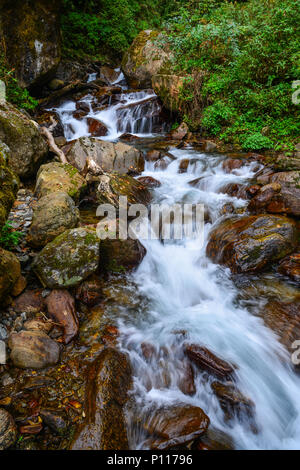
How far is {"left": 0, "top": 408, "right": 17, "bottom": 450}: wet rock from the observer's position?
2080 mm

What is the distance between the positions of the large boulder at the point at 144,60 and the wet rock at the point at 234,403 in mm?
12498

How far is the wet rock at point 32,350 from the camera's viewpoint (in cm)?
270

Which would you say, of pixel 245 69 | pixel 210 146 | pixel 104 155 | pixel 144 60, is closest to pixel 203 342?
pixel 104 155

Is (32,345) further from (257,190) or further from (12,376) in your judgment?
(257,190)

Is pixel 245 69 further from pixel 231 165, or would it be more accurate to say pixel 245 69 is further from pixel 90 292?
pixel 90 292

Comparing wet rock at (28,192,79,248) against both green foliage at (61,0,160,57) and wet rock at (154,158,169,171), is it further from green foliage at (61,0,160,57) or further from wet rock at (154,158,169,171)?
green foliage at (61,0,160,57)

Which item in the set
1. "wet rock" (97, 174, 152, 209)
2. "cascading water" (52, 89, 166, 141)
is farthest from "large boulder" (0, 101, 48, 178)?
"cascading water" (52, 89, 166, 141)

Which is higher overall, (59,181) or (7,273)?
(59,181)

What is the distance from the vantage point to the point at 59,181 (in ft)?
17.3

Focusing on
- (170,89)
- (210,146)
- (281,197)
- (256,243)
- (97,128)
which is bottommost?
(256,243)

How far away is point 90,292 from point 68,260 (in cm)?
57

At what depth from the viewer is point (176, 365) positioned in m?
3.10

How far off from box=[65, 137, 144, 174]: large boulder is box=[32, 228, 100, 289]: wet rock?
10.7ft
